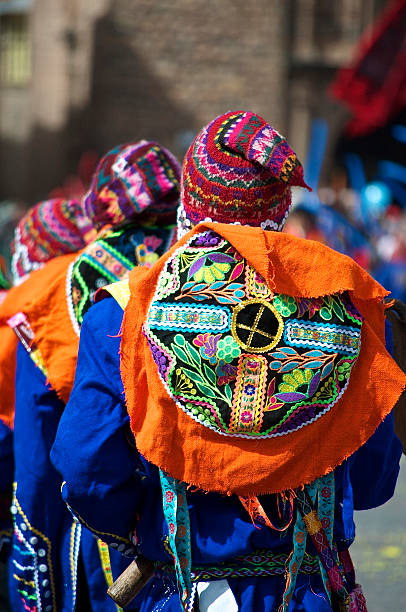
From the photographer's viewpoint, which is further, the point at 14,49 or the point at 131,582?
the point at 14,49

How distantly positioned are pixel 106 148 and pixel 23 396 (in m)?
16.9

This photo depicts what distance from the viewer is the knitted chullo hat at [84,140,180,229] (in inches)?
119

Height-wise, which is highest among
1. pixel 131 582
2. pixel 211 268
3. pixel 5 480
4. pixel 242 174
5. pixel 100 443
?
pixel 242 174

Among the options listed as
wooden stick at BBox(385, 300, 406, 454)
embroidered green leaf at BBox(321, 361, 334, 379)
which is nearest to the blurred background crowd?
wooden stick at BBox(385, 300, 406, 454)

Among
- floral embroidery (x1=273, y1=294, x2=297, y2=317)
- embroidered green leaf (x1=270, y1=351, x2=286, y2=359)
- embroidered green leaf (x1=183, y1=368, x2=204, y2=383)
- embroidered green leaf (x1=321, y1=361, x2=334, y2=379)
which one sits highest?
floral embroidery (x1=273, y1=294, x2=297, y2=317)

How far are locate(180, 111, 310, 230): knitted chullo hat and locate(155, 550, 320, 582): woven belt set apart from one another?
69cm

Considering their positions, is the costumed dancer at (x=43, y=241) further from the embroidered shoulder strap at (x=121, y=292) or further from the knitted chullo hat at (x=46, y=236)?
the embroidered shoulder strap at (x=121, y=292)

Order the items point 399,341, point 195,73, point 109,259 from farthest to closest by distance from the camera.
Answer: point 195,73 → point 109,259 → point 399,341

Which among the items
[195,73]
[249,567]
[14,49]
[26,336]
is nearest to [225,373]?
[249,567]

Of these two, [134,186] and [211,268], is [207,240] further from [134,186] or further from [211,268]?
[134,186]

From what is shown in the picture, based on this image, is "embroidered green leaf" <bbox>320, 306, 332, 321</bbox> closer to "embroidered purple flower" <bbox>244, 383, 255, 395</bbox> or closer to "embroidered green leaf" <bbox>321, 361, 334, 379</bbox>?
"embroidered green leaf" <bbox>321, 361, 334, 379</bbox>

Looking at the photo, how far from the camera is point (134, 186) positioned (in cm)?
304

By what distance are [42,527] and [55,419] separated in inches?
12.8

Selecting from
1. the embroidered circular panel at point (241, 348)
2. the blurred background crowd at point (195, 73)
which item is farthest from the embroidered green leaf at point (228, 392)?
the blurred background crowd at point (195, 73)
